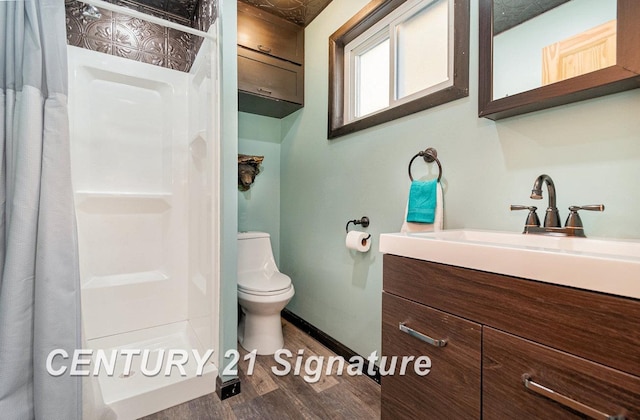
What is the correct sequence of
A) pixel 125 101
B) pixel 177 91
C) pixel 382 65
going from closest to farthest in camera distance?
pixel 382 65
pixel 125 101
pixel 177 91

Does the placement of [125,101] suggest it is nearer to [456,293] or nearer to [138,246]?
[138,246]

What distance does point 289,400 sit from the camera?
4.77 ft

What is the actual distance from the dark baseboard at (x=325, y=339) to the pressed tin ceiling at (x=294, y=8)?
7.47 ft

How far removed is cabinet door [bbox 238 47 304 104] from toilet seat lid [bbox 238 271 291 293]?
1.30m

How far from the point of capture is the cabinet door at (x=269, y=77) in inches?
78.2

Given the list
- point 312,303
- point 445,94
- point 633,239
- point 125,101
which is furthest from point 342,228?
point 125,101

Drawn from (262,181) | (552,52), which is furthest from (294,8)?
(552,52)

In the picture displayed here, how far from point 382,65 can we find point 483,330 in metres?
1.64

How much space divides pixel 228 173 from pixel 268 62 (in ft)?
3.54

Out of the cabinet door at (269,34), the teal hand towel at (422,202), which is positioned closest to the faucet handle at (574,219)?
the teal hand towel at (422,202)

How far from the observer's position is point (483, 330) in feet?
2.31

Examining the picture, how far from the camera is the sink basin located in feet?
1.69

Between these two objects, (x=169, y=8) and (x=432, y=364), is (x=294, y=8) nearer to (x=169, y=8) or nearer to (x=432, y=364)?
(x=169, y=8)

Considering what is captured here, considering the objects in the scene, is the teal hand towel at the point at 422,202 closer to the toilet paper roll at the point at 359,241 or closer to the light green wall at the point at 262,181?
Result: the toilet paper roll at the point at 359,241
